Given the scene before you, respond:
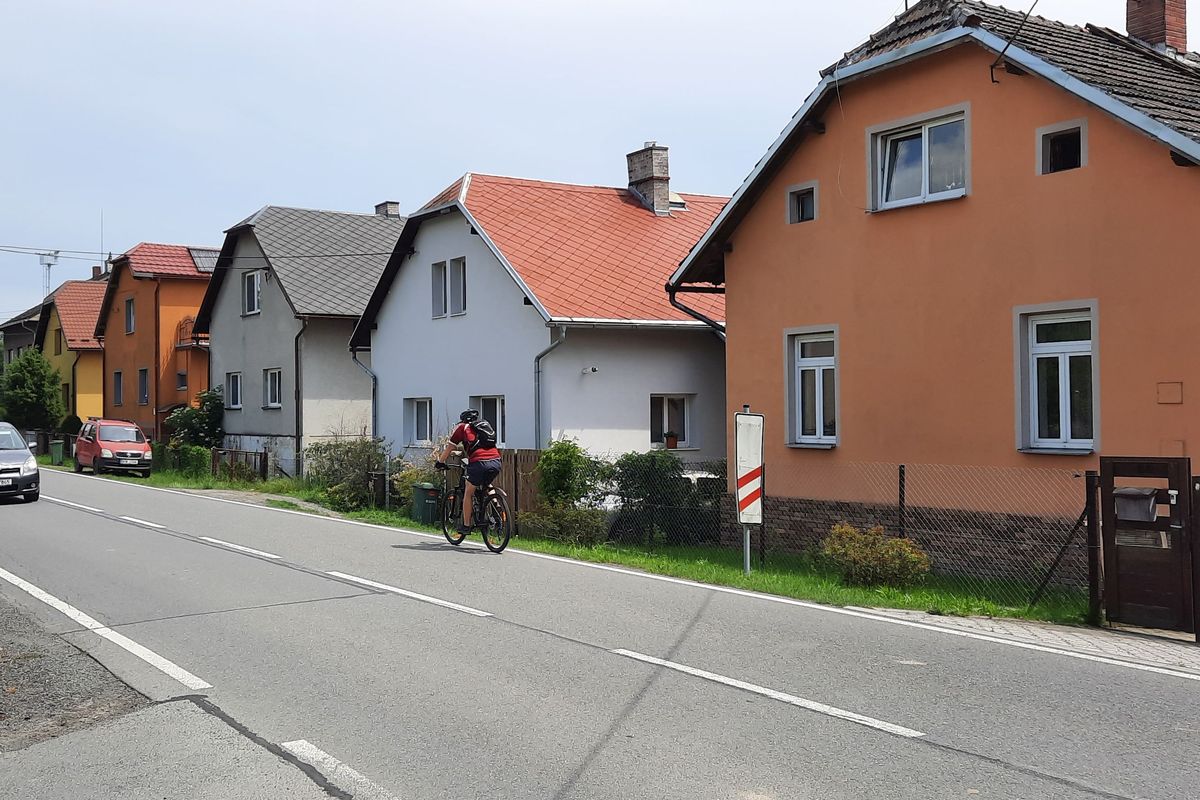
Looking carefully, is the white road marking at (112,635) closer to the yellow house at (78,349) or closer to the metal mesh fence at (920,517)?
the metal mesh fence at (920,517)

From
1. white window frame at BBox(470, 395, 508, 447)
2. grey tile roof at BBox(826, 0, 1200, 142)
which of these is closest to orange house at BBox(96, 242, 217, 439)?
white window frame at BBox(470, 395, 508, 447)

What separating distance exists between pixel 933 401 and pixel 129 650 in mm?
9879

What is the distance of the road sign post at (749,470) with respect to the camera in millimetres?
13375

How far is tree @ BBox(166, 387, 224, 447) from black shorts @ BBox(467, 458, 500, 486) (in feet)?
82.5

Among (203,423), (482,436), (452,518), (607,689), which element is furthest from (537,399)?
(203,423)

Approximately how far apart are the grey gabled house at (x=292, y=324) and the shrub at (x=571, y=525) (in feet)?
46.4

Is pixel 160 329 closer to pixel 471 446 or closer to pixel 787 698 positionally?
pixel 471 446

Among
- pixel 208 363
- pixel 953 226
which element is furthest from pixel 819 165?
pixel 208 363

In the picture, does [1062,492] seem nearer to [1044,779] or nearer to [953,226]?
[953,226]

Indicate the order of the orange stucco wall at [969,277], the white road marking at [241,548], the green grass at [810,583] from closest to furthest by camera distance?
1. the green grass at [810,583]
2. the orange stucco wall at [969,277]
3. the white road marking at [241,548]

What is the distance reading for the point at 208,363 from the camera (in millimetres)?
41594

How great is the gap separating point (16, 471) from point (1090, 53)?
2049cm

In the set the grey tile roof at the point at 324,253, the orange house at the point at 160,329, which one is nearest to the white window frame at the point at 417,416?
the grey tile roof at the point at 324,253

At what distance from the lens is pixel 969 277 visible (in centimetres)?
1415
